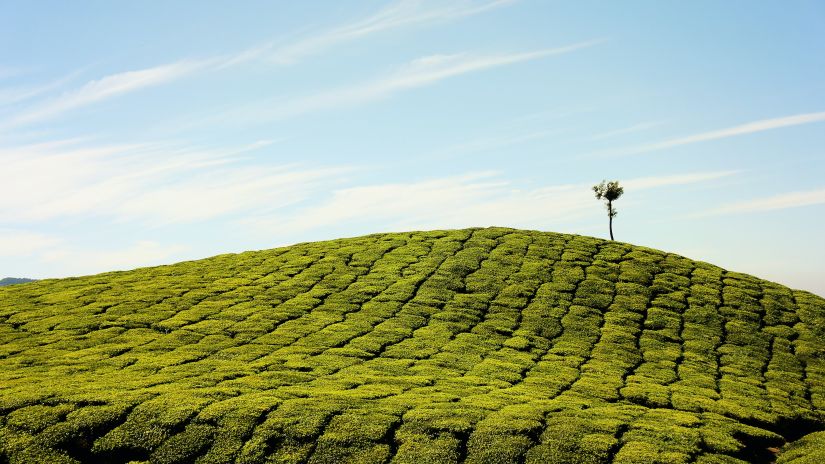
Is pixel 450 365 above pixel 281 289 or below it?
below

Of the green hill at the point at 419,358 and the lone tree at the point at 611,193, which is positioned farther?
the lone tree at the point at 611,193

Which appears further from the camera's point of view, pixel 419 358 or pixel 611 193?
pixel 611 193

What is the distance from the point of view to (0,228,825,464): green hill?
85.4 ft

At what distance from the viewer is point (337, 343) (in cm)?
3997

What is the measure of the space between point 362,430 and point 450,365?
11887mm

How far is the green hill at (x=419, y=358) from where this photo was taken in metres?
26.0

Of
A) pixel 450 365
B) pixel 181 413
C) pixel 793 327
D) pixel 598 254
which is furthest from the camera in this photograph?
pixel 598 254

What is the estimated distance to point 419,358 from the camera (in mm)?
38281

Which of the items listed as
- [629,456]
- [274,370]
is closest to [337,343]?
[274,370]

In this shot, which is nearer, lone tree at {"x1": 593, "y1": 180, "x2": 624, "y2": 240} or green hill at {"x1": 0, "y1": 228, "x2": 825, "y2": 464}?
green hill at {"x1": 0, "y1": 228, "x2": 825, "y2": 464}

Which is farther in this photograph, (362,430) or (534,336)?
(534,336)

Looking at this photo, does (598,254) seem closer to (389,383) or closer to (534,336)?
(534,336)

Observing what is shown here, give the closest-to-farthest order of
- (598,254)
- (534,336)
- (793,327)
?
1. (534,336)
2. (793,327)
3. (598,254)

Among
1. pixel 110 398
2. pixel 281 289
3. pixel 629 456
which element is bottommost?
pixel 629 456
